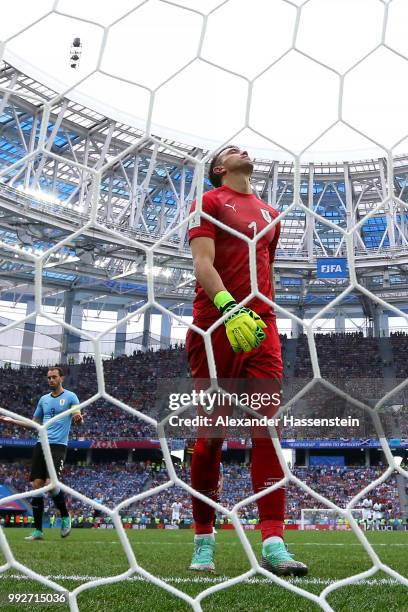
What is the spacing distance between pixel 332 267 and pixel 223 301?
475 inches

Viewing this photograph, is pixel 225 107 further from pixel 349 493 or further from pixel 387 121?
pixel 349 493

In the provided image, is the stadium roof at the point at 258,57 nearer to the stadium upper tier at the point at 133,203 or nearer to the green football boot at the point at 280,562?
the green football boot at the point at 280,562

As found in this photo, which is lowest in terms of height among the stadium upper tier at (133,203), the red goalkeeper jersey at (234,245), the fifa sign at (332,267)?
the red goalkeeper jersey at (234,245)

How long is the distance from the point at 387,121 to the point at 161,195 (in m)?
11.9

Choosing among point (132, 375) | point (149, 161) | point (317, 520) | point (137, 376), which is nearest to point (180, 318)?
point (317, 520)

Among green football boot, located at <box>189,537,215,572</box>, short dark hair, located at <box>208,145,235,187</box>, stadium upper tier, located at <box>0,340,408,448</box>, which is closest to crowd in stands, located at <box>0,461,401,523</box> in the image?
stadium upper tier, located at <box>0,340,408,448</box>

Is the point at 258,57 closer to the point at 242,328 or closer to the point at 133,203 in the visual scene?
the point at 242,328

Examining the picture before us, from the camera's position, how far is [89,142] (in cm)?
1427

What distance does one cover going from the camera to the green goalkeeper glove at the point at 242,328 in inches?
61.3

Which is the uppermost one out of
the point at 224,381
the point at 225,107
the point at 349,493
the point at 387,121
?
the point at 225,107

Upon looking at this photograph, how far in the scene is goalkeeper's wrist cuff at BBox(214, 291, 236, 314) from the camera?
1.62 m

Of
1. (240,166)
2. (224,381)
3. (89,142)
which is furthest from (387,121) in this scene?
(89,142)

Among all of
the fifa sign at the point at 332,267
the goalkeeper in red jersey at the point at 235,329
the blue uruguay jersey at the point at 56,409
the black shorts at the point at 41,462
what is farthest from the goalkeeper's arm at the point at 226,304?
the fifa sign at the point at 332,267

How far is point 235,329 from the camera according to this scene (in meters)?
1.56
